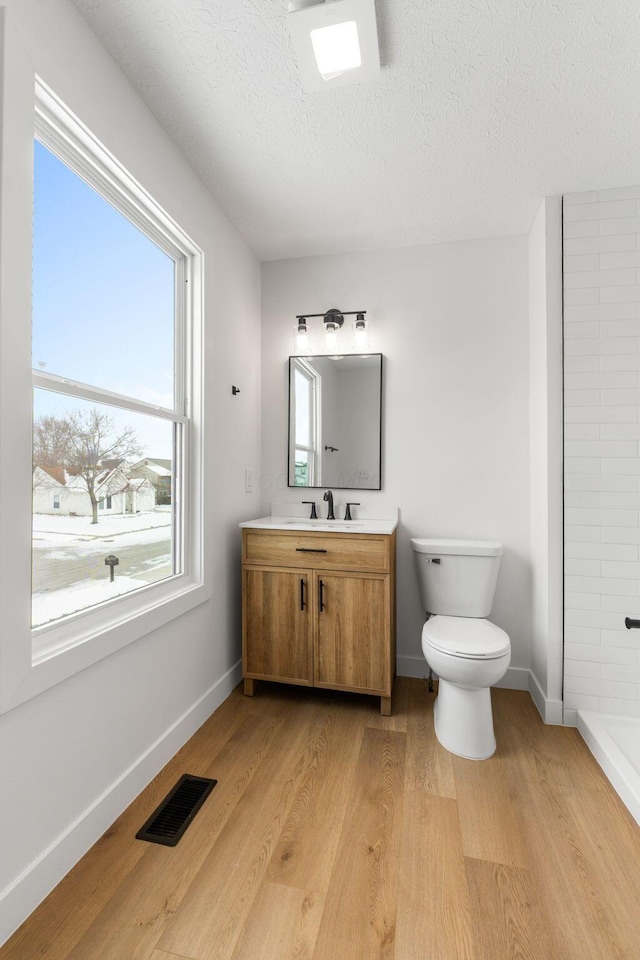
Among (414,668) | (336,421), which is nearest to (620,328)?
(336,421)

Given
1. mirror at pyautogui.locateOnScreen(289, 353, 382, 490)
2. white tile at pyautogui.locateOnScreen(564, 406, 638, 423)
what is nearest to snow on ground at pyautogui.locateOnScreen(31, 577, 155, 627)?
mirror at pyautogui.locateOnScreen(289, 353, 382, 490)

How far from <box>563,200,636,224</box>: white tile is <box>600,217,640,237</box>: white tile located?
0.06 ft

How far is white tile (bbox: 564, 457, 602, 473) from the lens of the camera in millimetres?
2121

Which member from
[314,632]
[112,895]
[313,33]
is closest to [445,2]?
[313,33]

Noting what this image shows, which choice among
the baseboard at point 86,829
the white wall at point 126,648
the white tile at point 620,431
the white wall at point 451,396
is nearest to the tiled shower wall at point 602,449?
the white tile at point 620,431

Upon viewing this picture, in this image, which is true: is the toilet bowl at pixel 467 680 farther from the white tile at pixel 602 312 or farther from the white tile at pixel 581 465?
the white tile at pixel 602 312

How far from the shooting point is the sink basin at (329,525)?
7.46 ft

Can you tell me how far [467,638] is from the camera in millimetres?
1947

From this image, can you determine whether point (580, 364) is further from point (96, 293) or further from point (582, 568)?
point (96, 293)

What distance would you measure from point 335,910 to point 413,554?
165 cm

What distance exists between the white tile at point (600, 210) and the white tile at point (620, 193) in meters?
0.02

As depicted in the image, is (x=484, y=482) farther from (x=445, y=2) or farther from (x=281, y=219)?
(x=445, y=2)

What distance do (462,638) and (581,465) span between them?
0.98 meters

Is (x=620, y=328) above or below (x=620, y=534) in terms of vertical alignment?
above
